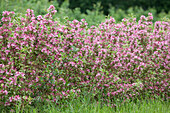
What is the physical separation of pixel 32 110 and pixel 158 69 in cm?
312

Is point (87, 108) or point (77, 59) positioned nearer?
point (87, 108)

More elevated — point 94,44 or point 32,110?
point 94,44

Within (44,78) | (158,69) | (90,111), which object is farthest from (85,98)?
(158,69)

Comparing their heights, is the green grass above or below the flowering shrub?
below

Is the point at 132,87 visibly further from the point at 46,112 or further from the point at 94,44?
the point at 46,112

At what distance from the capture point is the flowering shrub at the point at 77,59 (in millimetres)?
4754

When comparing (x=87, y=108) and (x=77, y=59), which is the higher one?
(x=77, y=59)

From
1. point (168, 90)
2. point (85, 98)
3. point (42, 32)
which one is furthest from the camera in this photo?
point (168, 90)

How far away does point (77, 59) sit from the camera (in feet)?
17.4

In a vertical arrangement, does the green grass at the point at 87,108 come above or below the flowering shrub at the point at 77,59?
below

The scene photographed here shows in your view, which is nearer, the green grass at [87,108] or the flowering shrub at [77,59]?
the flowering shrub at [77,59]

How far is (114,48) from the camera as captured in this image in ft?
19.1

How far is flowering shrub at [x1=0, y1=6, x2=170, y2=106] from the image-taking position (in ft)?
15.6

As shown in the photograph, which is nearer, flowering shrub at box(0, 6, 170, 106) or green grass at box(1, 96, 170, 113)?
flowering shrub at box(0, 6, 170, 106)
